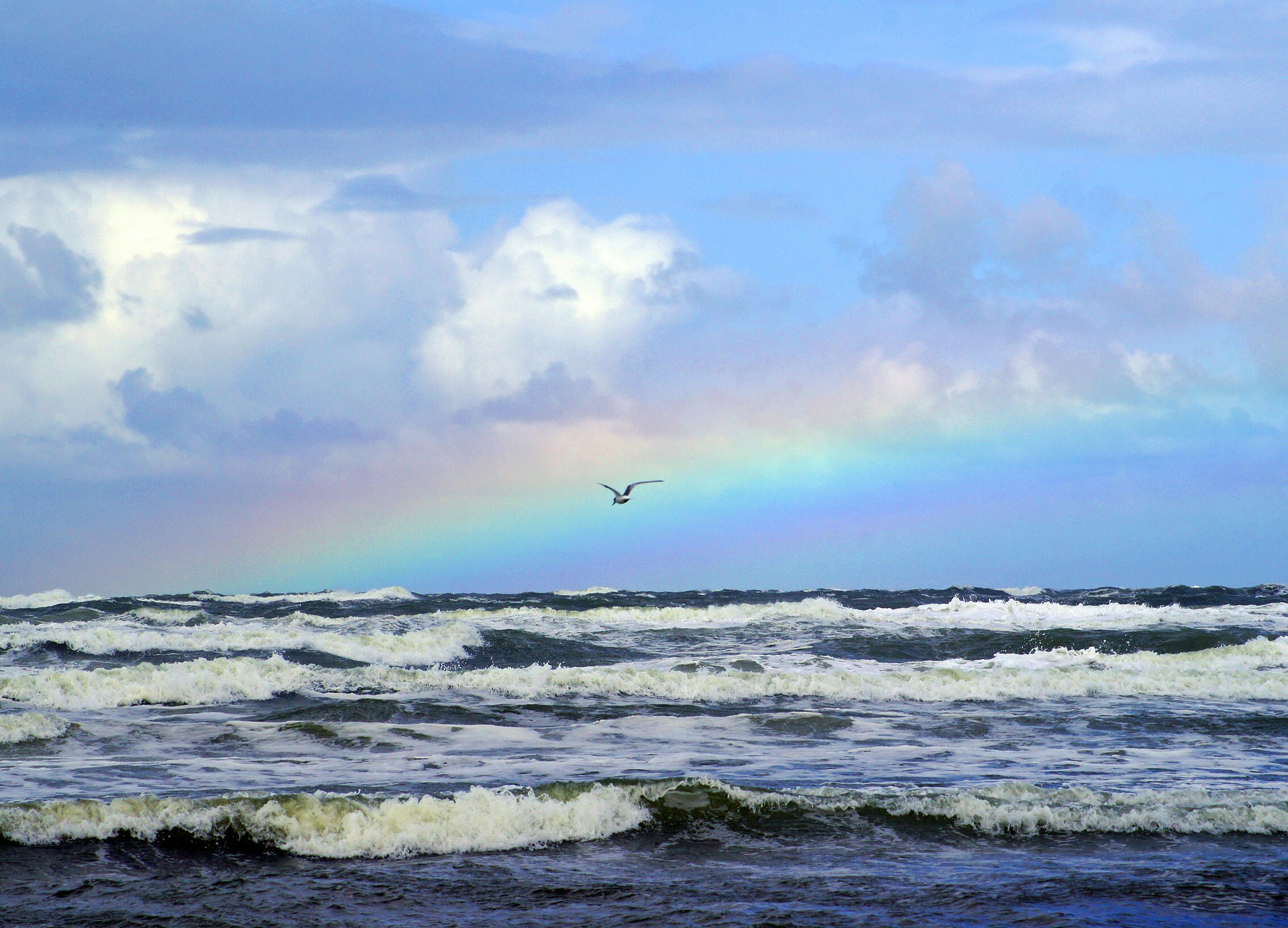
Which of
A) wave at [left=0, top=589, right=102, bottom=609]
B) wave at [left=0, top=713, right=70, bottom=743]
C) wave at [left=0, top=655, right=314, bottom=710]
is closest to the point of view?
wave at [left=0, top=713, right=70, bottom=743]

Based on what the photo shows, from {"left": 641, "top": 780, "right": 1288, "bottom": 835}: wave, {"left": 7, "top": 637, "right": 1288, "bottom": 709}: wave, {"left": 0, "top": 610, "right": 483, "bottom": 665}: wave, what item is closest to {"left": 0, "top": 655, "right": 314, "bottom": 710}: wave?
{"left": 7, "top": 637, "right": 1288, "bottom": 709}: wave

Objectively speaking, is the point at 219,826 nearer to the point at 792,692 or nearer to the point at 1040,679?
the point at 792,692

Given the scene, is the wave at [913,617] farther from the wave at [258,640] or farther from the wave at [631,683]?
the wave at [631,683]

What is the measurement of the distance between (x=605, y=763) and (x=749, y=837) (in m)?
2.85

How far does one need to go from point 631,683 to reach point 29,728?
27.7ft

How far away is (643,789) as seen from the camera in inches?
345

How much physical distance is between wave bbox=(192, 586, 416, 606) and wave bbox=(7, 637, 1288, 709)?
2418cm

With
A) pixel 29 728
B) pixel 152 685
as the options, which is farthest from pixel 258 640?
pixel 29 728

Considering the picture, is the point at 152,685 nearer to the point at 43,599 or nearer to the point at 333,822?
the point at 333,822

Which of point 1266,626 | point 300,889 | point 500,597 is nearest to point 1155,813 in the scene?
point 300,889

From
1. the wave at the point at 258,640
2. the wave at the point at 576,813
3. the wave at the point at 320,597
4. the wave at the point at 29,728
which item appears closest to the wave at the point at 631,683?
the wave at the point at 29,728

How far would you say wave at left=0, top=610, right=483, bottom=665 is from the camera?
869 inches

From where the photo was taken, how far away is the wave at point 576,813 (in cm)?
770

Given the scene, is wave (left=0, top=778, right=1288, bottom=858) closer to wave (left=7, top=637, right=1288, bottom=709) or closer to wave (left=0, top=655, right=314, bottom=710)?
wave (left=7, top=637, right=1288, bottom=709)
